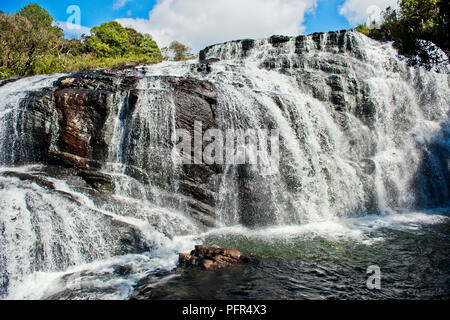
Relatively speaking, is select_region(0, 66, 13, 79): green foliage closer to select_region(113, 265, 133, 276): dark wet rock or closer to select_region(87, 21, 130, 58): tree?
select_region(113, 265, 133, 276): dark wet rock

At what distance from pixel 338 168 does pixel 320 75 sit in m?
6.19

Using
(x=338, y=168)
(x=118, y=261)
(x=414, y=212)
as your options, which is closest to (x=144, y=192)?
(x=118, y=261)

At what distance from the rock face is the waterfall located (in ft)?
1.93

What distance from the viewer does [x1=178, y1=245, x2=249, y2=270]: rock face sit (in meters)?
6.47

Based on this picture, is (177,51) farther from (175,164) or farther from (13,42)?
(175,164)

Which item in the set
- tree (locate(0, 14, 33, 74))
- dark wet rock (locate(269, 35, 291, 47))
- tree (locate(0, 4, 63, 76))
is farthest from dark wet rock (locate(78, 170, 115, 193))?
dark wet rock (locate(269, 35, 291, 47))

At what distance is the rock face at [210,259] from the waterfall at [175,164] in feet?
1.93

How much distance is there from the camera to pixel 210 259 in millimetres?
6633

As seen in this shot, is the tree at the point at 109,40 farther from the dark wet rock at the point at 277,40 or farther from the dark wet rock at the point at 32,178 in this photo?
the dark wet rock at the point at 32,178

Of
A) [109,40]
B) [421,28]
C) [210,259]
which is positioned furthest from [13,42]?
[421,28]

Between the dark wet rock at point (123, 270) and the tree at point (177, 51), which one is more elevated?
the tree at point (177, 51)

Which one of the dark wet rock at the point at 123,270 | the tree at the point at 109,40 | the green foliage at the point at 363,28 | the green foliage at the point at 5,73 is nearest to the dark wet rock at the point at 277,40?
the green foliage at the point at 363,28

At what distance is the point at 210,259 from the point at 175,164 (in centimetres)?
429

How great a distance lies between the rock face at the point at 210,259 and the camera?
21.2 feet
